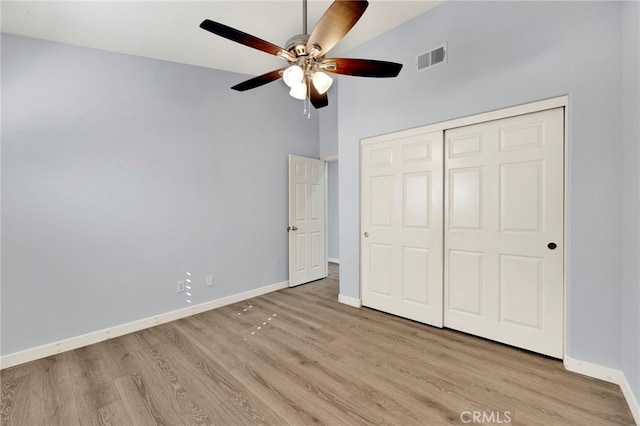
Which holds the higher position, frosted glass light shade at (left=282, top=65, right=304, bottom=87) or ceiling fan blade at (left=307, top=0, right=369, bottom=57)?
ceiling fan blade at (left=307, top=0, right=369, bottom=57)

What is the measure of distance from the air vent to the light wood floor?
2692 millimetres

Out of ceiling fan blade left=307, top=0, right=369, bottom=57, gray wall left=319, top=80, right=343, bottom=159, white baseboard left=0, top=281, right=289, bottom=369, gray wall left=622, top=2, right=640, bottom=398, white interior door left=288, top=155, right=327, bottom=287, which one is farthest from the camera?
gray wall left=319, top=80, right=343, bottom=159

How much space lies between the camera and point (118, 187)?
2779mm

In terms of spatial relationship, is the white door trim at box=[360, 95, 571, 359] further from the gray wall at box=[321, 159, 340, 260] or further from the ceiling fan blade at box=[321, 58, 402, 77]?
the gray wall at box=[321, 159, 340, 260]

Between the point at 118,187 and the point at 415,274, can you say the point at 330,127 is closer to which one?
the point at 415,274

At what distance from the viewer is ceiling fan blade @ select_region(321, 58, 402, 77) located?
1.78 meters

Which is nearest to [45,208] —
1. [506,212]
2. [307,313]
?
[307,313]

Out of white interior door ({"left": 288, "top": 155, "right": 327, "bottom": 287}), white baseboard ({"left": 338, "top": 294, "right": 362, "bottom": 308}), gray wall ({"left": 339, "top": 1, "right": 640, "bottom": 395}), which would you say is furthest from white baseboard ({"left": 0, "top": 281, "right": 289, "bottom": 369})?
gray wall ({"left": 339, "top": 1, "right": 640, "bottom": 395})

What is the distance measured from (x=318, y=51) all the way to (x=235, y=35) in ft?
1.68

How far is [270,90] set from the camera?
13.2ft

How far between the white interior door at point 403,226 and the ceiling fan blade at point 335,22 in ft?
5.14

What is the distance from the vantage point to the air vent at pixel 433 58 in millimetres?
2629

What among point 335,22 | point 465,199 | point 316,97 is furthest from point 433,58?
point 335,22

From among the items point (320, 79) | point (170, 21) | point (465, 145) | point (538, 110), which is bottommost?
point (465, 145)
